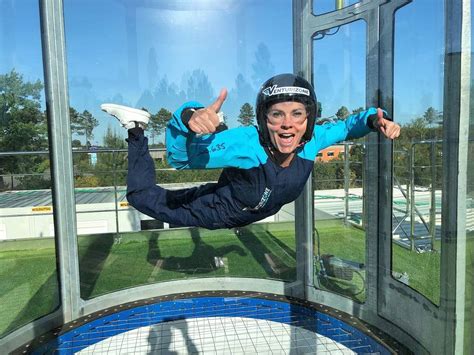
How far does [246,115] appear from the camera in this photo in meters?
3.05

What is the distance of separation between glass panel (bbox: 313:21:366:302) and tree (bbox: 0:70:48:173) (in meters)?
2.36

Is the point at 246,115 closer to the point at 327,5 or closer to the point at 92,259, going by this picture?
the point at 327,5

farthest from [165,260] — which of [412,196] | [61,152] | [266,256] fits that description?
[412,196]

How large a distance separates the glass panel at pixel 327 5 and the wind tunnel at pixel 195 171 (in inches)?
0.5

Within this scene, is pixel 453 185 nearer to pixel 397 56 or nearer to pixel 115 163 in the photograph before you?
pixel 397 56

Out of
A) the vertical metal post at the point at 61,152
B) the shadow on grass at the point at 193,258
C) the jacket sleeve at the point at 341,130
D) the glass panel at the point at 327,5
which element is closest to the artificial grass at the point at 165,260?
the shadow on grass at the point at 193,258

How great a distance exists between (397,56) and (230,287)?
8.64 feet

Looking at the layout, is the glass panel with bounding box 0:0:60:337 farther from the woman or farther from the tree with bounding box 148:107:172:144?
the woman

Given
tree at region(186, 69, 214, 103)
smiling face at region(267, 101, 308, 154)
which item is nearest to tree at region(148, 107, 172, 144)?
tree at region(186, 69, 214, 103)

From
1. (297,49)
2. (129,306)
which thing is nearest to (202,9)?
(297,49)

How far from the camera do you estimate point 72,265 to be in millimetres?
3697

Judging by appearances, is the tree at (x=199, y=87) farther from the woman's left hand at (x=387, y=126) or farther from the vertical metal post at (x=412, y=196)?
the vertical metal post at (x=412, y=196)

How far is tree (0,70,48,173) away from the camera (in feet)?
10.6

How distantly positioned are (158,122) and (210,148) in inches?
42.8
